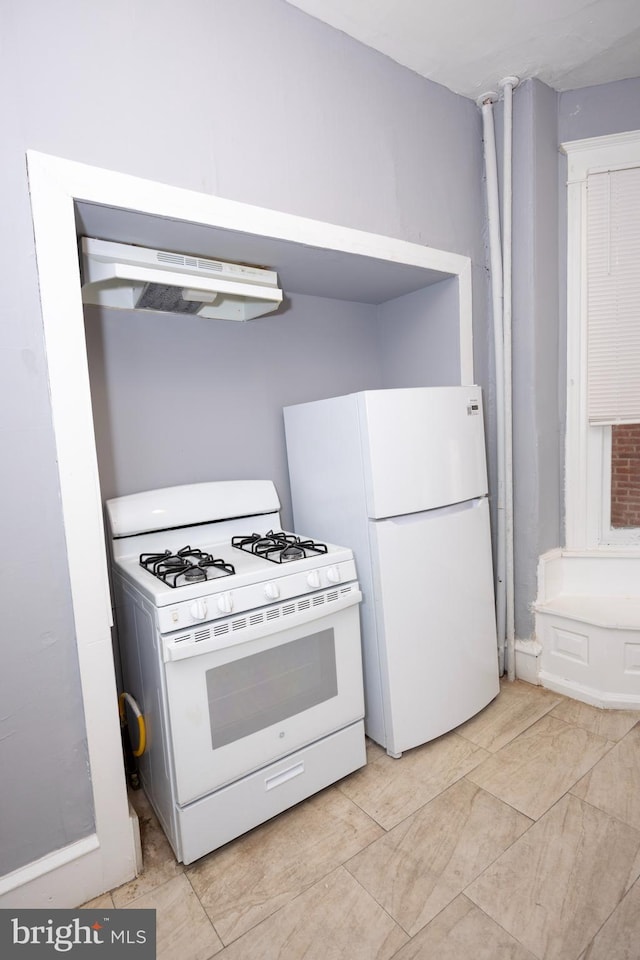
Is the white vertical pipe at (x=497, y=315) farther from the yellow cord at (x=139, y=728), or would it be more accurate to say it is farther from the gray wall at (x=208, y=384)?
the yellow cord at (x=139, y=728)

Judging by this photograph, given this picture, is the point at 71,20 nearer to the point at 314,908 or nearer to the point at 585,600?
the point at 314,908

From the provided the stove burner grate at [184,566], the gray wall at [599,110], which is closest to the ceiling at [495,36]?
the gray wall at [599,110]

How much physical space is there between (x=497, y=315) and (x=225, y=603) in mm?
1797

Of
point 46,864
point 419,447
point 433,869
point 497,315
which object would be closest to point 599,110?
point 497,315

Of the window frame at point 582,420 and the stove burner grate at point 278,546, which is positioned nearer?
the stove burner grate at point 278,546

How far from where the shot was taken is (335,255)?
1.89 meters

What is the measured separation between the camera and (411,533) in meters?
1.90

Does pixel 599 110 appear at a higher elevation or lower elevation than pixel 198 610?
higher

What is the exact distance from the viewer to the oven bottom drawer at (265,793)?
149cm

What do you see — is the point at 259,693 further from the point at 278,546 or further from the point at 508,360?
the point at 508,360

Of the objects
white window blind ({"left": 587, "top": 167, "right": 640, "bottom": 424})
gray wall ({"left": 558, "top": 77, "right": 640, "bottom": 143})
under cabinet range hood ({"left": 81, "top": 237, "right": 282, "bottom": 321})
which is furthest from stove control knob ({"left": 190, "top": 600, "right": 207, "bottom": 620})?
gray wall ({"left": 558, "top": 77, "right": 640, "bottom": 143})

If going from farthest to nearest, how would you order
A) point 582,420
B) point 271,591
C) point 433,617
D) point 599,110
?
point 582,420 < point 599,110 < point 433,617 < point 271,591

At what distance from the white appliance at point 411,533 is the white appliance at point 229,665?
5.3 inches

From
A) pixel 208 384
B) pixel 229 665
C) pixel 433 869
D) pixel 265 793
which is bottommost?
pixel 433 869
